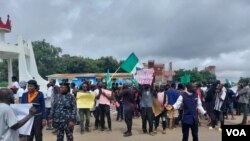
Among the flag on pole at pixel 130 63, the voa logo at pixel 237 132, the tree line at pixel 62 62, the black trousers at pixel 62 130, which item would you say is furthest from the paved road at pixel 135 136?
the tree line at pixel 62 62

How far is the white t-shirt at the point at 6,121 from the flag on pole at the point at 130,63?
12.3m

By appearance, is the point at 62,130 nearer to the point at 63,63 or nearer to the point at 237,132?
the point at 237,132

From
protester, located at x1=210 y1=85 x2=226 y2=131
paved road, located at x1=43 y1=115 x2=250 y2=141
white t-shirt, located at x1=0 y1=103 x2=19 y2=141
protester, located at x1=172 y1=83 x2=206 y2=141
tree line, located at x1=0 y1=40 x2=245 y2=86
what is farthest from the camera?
tree line, located at x1=0 y1=40 x2=245 y2=86

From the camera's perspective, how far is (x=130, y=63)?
17797 mm

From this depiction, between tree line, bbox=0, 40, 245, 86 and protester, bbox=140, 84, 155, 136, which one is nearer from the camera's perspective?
protester, bbox=140, 84, 155, 136

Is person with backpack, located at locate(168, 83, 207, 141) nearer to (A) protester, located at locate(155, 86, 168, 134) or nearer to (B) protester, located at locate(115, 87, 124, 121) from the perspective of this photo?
(A) protester, located at locate(155, 86, 168, 134)

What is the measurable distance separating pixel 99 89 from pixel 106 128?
1.57 meters

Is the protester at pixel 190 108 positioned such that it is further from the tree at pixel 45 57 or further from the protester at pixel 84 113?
the tree at pixel 45 57

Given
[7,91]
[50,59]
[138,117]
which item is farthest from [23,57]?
[50,59]

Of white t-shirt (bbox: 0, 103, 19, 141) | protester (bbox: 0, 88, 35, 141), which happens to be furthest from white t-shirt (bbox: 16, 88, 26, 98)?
white t-shirt (bbox: 0, 103, 19, 141)

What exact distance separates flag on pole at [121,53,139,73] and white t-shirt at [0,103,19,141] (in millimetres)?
12304

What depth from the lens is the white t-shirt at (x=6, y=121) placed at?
5355mm

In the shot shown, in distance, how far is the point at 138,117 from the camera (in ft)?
64.2

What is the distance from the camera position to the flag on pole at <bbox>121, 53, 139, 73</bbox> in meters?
17.7
